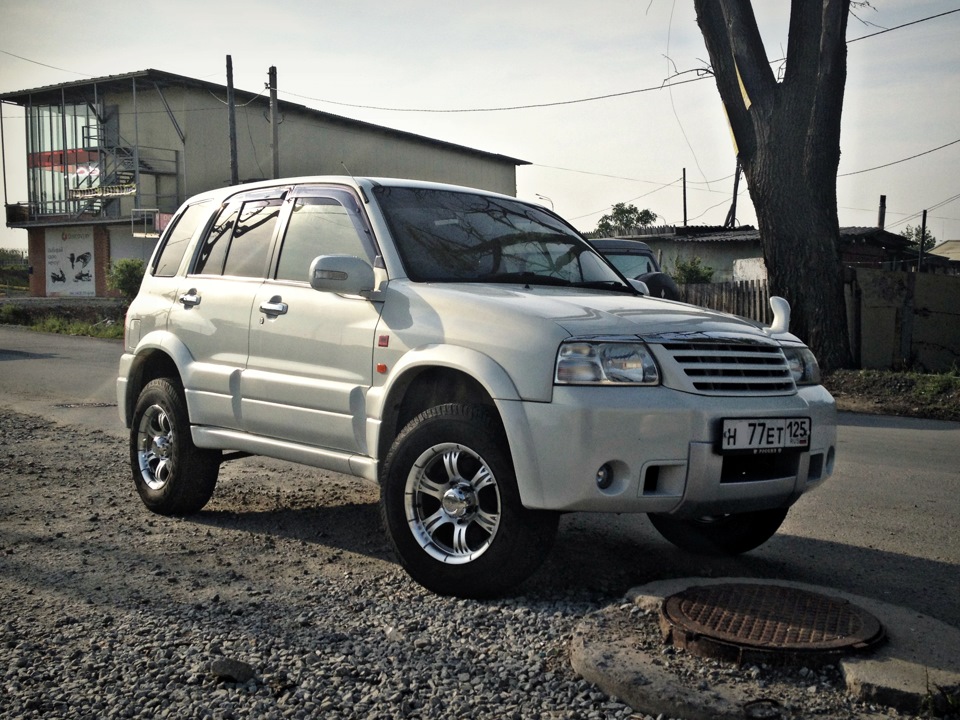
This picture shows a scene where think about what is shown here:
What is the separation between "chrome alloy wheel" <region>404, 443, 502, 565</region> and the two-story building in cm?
3652

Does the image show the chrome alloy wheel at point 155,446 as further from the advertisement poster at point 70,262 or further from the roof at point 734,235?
the advertisement poster at point 70,262

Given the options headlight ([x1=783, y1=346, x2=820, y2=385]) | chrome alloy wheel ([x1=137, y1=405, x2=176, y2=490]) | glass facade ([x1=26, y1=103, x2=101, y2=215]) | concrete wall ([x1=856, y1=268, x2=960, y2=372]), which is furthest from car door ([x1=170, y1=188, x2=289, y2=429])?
glass facade ([x1=26, y1=103, x2=101, y2=215])

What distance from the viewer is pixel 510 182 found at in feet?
199

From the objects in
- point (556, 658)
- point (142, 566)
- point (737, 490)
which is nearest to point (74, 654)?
point (142, 566)

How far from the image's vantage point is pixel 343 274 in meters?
4.96

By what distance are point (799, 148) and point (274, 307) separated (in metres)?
10.3

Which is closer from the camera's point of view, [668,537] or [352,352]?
[352,352]

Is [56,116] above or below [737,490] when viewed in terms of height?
above

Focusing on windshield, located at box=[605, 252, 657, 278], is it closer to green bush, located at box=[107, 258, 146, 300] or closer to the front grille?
the front grille

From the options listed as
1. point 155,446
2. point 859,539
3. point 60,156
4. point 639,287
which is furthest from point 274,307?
point 60,156

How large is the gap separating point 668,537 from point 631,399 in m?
1.58

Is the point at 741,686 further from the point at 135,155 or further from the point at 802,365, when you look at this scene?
the point at 135,155

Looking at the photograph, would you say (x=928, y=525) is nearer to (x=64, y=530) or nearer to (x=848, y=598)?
(x=848, y=598)

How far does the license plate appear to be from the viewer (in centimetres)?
424
